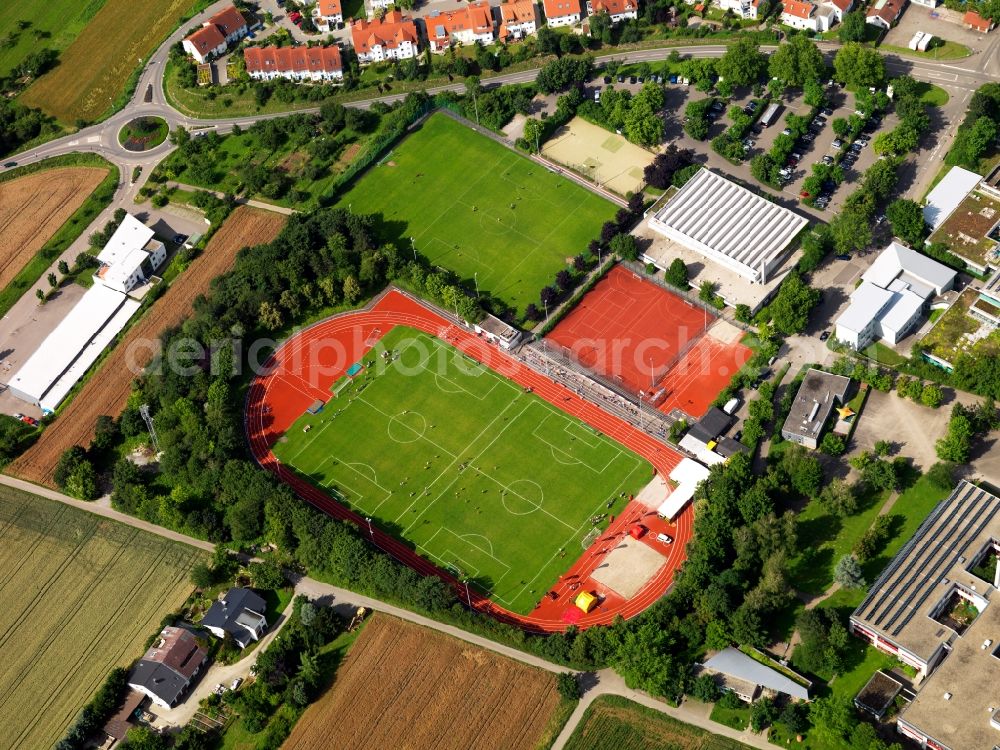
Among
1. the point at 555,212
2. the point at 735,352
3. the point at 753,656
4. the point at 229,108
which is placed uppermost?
the point at 229,108

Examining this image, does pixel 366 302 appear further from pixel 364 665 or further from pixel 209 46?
pixel 209 46

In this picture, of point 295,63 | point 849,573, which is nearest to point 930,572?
point 849,573

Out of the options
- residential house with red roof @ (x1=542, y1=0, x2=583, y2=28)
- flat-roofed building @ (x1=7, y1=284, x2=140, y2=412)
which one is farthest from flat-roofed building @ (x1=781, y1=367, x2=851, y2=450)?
flat-roofed building @ (x1=7, y1=284, x2=140, y2=412)

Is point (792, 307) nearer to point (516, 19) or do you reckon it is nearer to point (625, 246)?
point (625, 246)

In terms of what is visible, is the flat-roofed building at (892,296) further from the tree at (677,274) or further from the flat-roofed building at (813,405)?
the tree at (677,274)

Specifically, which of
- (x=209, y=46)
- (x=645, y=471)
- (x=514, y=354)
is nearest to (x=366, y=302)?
(x=514, y=354)

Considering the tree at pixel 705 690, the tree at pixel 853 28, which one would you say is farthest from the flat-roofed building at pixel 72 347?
the tree at pixel 853 28
